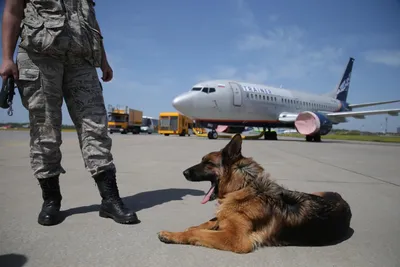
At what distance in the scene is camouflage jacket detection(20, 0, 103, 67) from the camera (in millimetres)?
2182

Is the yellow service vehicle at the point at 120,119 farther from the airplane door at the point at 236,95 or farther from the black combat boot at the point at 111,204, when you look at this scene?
the black combat boot at the point at 111,204

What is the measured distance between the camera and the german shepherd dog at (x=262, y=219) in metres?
1.75

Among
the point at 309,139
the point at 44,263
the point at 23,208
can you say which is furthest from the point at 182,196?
the point at 309,139

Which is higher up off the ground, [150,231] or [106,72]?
[106,72]

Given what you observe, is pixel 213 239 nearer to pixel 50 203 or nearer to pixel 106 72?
pixel 50 203

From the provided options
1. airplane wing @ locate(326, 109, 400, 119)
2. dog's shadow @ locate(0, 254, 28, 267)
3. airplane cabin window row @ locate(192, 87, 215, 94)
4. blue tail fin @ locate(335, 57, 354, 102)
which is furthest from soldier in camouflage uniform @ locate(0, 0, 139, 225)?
blue tail fin @ locate(335, 57, 354, 102)

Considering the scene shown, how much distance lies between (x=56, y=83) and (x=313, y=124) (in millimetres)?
16601

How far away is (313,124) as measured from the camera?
16.9 meters

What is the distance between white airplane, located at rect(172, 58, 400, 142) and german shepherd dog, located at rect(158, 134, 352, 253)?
1368 cm

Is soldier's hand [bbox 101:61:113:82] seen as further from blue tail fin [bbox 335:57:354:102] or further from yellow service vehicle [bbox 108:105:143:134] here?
yellow service vehicle [bbox 108:105:143:134]

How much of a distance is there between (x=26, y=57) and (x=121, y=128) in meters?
33.8

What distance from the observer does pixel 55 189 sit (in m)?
2.37

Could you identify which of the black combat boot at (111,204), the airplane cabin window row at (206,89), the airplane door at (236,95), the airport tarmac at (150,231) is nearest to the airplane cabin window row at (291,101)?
the airplane door at (236,95)

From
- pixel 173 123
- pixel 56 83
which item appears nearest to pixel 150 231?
pixel 56 83
